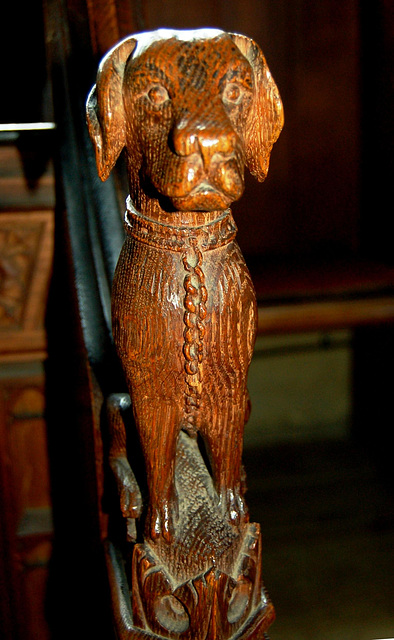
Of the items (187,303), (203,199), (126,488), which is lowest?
(126,488)

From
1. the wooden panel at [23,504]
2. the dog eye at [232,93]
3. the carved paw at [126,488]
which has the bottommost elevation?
the wooden panel at [23,504]

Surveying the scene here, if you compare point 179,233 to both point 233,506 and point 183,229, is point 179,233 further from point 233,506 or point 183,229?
point 233,506

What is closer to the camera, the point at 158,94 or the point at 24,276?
the point at 158,94

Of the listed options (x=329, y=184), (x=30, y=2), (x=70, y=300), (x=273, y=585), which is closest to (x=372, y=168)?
(x=329, y=184)

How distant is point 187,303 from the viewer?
82cm

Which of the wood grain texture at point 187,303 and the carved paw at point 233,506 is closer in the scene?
the wood grain texture at point 187,303

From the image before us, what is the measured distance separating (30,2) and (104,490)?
5.63ft

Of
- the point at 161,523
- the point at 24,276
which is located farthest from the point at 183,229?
the point at 24,276

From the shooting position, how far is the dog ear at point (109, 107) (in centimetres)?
80

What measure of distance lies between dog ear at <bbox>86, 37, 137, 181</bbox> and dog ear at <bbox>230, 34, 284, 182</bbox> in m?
0.12

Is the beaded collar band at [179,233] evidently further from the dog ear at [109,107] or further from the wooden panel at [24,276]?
the wooden panel at [24,276]

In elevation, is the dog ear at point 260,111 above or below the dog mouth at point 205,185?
above

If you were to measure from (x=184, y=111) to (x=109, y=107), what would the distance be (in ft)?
0.33

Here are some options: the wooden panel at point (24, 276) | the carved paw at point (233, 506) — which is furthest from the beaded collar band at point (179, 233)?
the wooden panel at point (24, 276)
